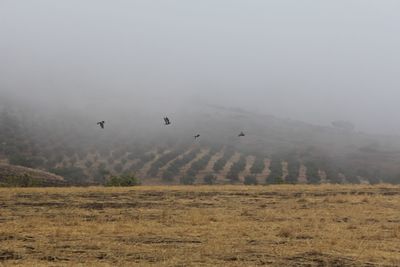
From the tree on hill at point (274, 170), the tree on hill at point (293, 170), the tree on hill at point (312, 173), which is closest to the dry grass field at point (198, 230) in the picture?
the tree on hill at point (274, 170)

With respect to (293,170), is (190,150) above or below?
above

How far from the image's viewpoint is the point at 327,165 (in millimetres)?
69688

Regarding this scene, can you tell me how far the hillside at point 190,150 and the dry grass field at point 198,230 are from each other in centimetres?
2578

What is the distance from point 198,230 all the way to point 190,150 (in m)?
65.6

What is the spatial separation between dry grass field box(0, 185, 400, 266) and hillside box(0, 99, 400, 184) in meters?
25.8

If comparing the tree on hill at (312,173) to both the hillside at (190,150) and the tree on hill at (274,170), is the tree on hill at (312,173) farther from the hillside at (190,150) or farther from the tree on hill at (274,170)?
the tree on hill at (274,170)

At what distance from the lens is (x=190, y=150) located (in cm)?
8119

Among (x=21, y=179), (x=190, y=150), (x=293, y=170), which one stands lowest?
(x=21, y=179)

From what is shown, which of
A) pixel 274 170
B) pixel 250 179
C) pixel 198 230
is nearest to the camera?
pixel 198 230

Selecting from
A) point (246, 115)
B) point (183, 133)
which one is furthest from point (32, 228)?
point (246, 115)

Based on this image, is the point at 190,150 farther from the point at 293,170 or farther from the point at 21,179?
the point at 21,179

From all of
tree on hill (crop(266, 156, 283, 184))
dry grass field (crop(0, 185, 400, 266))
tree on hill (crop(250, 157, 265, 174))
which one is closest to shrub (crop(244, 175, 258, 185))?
tree on hill (crop(266, 156, 283, 184))

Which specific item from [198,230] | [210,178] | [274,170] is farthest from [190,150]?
[198,230]

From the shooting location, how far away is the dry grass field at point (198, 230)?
11.7 m
